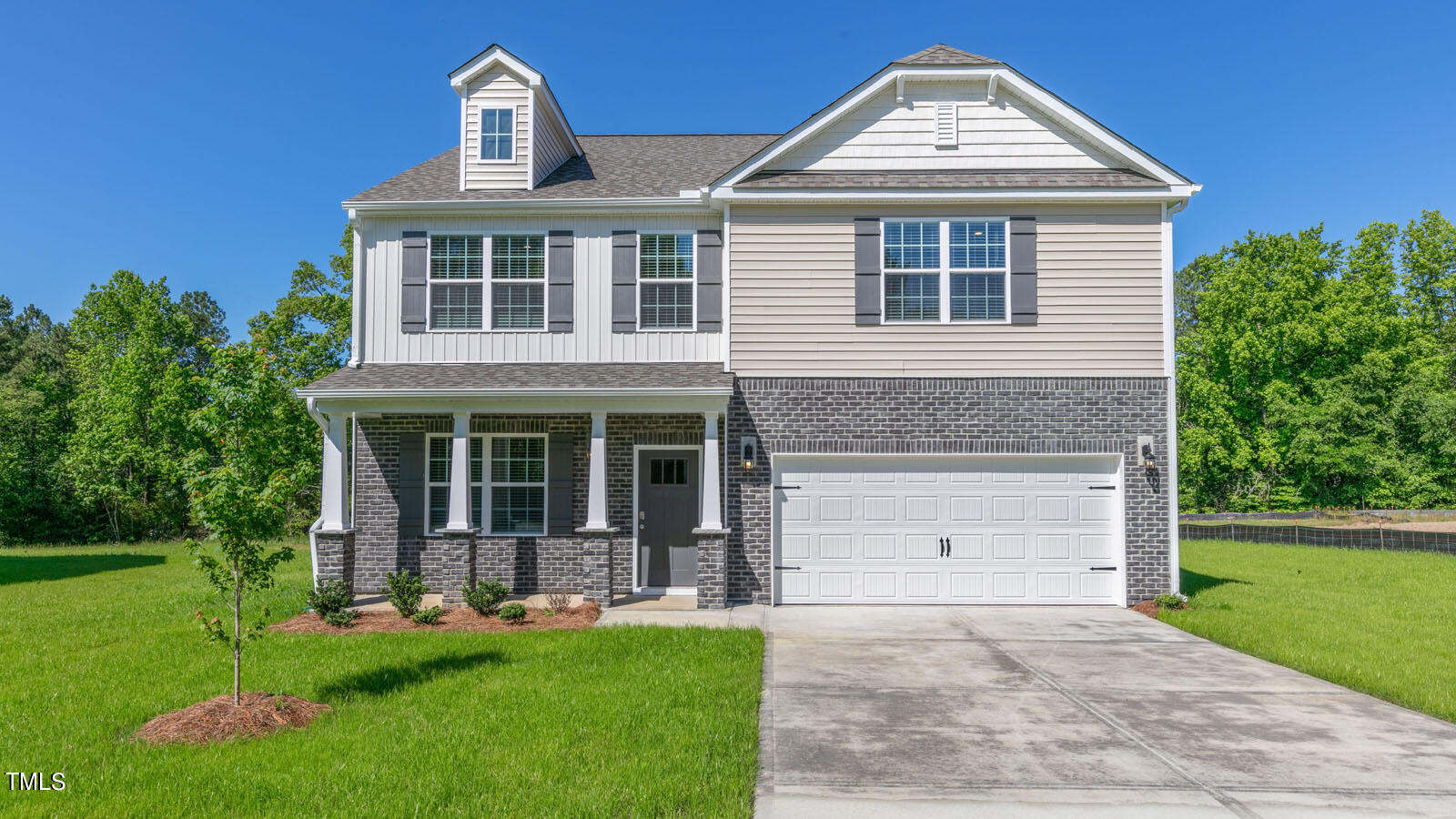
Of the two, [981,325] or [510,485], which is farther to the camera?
[510,485]

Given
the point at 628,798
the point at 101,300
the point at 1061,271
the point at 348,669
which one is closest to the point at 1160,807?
the point at 628,798

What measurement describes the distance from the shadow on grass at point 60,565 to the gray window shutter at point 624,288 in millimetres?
12724

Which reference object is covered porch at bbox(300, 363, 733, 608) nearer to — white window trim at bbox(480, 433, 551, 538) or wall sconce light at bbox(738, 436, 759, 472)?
white window trim at bbox(480, 433, 551, 538)

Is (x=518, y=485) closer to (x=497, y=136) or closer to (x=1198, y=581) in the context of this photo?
(x=497, y=136)

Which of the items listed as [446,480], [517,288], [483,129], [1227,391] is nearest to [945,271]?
[517,288]

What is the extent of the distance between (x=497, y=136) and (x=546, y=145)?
36.9 inches

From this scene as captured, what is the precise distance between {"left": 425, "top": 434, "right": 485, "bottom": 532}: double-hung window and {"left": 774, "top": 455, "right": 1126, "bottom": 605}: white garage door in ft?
15.2

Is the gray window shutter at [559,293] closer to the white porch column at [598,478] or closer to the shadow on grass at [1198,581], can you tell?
the white porch column at [598,478]

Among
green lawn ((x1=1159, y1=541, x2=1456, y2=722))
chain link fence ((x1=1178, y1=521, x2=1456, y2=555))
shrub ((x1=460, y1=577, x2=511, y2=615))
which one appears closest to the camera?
green lawn ((x1=1159, y1=541, x2=1456, y2=722))

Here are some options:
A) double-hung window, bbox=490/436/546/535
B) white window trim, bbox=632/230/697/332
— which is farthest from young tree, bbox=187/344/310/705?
white window trim, bbox=632/230/697/332

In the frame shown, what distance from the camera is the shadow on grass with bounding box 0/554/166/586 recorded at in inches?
665

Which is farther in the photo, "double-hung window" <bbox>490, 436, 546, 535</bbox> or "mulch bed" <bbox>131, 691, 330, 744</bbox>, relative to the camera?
"double-hung window" <bbox>490, 436, 546, 535</bbox>

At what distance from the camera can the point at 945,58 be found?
12.5 m

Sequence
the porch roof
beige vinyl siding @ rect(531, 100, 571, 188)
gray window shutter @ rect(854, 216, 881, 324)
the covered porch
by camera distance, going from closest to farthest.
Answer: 1. the porch roof
2. the covered porch
3. gray window shutter @ rect(854, 216, 881, 324)
4. beige vinyl siding @ rect(531, 100, 571, 188)
